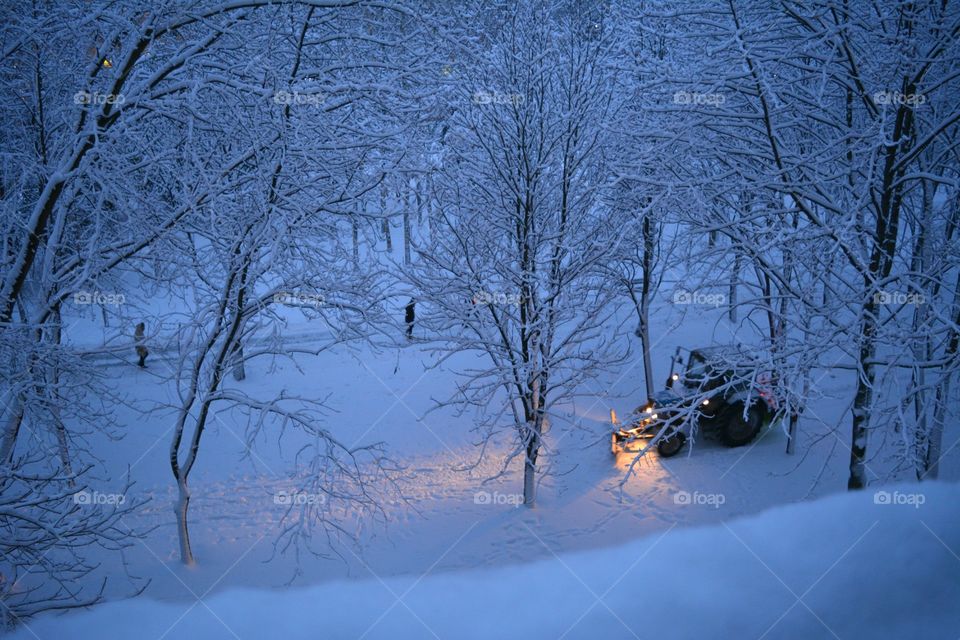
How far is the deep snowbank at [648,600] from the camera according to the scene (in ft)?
8.61

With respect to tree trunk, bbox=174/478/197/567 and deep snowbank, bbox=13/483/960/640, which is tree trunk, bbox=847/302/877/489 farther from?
tree trunk, bbox=174/478/197/567

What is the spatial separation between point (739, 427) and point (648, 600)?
946cm

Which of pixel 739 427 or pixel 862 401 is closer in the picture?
pixel 862 401

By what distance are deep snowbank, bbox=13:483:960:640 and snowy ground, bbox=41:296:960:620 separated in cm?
329

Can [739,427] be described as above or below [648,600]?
below

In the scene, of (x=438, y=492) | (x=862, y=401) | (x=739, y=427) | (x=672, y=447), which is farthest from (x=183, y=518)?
(x=739, y=427)

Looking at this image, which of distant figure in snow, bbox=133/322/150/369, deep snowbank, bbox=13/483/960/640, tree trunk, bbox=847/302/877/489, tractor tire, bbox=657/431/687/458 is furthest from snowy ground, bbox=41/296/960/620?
deep snowbank, bbox=13/483/960/640

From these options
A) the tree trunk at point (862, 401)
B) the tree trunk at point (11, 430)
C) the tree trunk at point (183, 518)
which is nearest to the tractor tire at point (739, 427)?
the tree trunk at point (862, 401)

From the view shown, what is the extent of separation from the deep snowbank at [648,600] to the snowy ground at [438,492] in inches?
129

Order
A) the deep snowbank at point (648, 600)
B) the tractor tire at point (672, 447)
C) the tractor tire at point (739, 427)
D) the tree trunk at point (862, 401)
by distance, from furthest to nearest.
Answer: the tractor tire at point (739, 427) < the tractor tire at point (672, 447) < the tree trunk at point (862, 401) < the deep snowbank at point (648, 600)

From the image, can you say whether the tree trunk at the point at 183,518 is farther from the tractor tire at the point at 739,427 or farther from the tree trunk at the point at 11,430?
the tractor tire at the point at 739,427

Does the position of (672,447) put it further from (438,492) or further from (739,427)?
(438,492)

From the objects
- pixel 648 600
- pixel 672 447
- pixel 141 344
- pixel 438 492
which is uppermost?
pixel 141 344

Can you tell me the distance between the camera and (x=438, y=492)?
1034 centimetres
